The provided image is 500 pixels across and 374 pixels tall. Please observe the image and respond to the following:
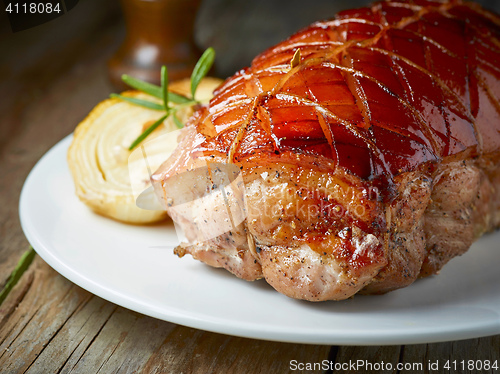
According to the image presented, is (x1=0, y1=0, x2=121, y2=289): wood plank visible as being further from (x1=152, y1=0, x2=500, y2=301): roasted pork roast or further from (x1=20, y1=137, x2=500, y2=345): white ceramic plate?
(x1=152, y1=0, x2=500, y2=301): roasted pork roast

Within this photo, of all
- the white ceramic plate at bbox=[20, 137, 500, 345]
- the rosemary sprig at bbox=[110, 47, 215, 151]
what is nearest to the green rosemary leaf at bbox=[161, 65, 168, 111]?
the rosemary sprig at bbox=[110, 47, 215, 151]

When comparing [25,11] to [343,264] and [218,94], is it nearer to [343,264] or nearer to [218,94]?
[218,94]

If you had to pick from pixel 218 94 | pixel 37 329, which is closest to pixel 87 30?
pixel 218 94

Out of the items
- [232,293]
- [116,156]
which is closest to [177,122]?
[116,156]

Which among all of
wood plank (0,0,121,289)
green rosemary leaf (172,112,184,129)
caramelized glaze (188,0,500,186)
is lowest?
wood plank (0,0,121,289)

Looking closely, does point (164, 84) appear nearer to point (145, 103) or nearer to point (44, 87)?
point (145, 103)

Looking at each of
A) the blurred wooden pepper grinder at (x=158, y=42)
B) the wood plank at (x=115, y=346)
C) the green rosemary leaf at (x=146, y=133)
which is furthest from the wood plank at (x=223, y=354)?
the blurred wooden pepper grinder at (x=158, y=42)
